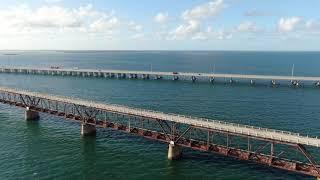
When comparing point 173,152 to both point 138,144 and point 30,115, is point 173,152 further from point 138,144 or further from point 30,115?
point 30,115

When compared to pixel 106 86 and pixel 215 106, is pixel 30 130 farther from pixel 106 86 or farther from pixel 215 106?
pixel 106 86

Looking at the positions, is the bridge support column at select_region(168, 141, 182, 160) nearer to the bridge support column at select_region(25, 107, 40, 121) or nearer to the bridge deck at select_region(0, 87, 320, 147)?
the bridge deck at select_region(0, 87, 320, 147)

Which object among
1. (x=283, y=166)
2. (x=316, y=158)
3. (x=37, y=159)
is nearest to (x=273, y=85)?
(x=316, y=158)

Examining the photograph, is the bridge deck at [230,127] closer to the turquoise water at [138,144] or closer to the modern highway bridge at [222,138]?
the modern highway bridge at [222,138]

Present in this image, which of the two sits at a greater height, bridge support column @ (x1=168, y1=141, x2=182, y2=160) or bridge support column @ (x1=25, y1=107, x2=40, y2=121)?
bridge support column @ (x1=25, y1=107, x2=40, y2=121)

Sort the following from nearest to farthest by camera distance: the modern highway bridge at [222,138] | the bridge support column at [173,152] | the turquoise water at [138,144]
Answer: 1. the modern highway bridge at [222,138]
2. the turquoise water at [138,144]
3. the bridge support column at [173,152]

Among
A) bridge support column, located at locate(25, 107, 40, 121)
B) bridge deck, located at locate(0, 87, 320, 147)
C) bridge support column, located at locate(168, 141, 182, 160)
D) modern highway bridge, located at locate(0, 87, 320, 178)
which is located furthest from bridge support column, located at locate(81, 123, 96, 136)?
bridge support column, located at locate(168, 141, 182, 160)

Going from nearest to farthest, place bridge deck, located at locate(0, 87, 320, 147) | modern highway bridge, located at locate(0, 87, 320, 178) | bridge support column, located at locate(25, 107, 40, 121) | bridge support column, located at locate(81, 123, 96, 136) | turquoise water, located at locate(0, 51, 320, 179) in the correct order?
1. modern highway bridge, located at locate(0, 87, 320, 178)
2. bridge deck, located at locate(0, 87, 320, 147)
3. turquoise water, located at locate(0, 51, 320, 179)
4. bridge support column, located at locate(81, 123, 96, 136)
5. bridge support column, located at locate(25, 107, 40, 121)

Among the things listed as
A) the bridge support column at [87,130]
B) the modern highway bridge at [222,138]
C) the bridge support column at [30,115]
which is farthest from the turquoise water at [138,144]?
the modern highway bridge at [222,138]

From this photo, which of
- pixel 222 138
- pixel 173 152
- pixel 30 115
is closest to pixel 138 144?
pixel 173 152
